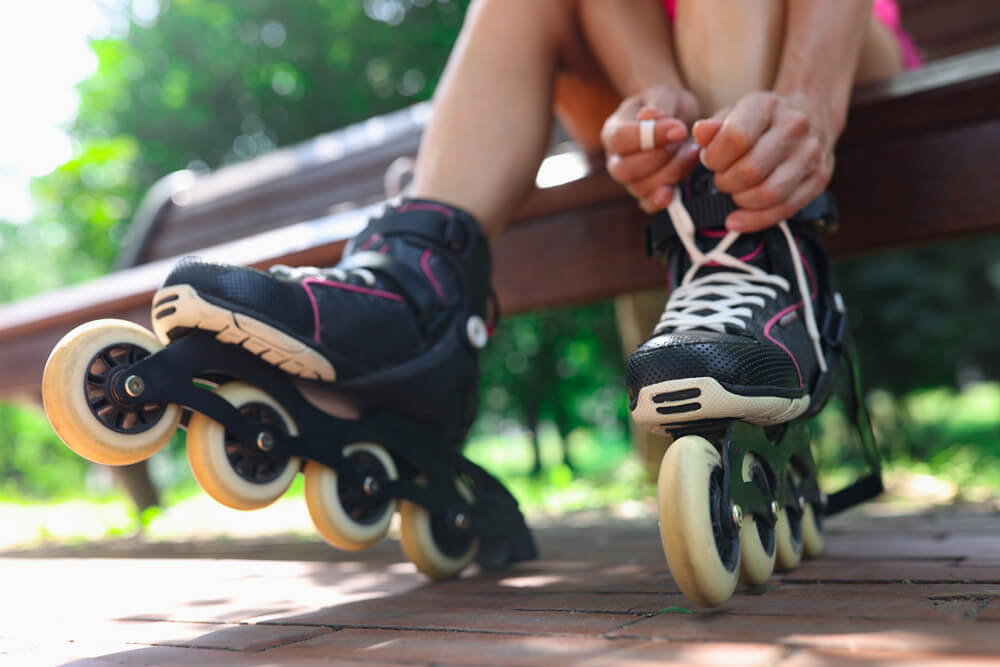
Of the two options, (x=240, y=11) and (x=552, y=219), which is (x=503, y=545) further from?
(x=240, y=11)

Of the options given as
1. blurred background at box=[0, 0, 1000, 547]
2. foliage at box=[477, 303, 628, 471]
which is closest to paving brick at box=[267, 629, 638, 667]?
blurred background at box=[0, 0, 1000, 547]

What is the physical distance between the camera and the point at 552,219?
190 cm

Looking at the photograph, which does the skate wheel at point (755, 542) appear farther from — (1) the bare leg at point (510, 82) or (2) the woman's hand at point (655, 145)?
(1) the bare leg at point (510, 82)

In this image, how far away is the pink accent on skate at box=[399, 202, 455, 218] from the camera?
131 centimetres

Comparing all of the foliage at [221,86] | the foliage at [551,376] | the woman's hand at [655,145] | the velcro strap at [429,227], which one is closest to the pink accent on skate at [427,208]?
the velcro strap at [429,227]

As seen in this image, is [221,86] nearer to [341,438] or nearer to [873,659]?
[341,438]

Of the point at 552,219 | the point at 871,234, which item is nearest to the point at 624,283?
the point at 552,219

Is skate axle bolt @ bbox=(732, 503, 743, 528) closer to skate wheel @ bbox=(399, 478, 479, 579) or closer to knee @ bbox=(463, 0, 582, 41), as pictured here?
skate wheel @ bbox=(399, 478, 479, 579)

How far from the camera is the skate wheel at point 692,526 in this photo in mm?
823

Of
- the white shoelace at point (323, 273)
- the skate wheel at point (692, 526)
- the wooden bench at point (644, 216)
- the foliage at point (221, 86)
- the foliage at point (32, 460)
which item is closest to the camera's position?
the skate wheel at point (692, 526)

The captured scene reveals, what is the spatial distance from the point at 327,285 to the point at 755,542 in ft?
1.96

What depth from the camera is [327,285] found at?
3.79ft

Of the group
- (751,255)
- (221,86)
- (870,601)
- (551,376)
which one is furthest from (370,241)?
(221,86)

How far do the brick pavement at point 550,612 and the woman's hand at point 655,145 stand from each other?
0.49 m
